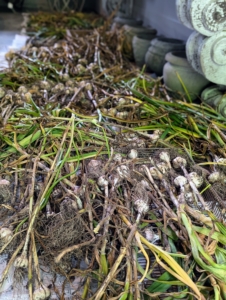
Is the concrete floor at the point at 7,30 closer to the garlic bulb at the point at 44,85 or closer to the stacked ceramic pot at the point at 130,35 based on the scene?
the garlic bulb at the point at 44,85

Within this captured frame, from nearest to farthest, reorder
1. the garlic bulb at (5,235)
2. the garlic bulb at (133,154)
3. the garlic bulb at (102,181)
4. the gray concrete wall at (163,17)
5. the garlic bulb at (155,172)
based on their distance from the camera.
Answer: the garlic bulb at (5,235) → the garlic bulb at (102,181) → the garlic bulb at (155,172) → the garlic bulb at (133,154) → the gray concrete wall at (163,17)

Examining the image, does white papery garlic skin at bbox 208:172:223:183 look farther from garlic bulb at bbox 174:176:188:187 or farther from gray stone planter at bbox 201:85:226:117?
gray stone planter at bbox 201:85:226:117

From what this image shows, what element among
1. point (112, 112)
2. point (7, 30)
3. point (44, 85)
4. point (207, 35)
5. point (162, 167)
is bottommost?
point (7, 30)

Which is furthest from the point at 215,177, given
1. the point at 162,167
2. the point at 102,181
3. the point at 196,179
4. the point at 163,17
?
the point at 163,17

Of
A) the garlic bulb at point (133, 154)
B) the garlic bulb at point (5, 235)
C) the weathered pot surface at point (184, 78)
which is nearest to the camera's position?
the garlic bulb at point (5, 235)

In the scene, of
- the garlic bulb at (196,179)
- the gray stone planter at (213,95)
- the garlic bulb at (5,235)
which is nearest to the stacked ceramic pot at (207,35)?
the gray stone planter at (213,95)

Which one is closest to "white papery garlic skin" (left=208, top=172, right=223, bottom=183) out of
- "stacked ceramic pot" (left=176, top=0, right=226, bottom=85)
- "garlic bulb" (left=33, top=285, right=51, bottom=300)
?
"garlic bulb" (left=33, top=285, right=51, bottom=300)

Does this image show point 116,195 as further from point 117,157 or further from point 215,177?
point 215,177
